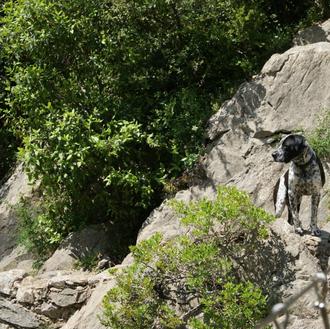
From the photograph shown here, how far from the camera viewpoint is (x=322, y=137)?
8.73 meters

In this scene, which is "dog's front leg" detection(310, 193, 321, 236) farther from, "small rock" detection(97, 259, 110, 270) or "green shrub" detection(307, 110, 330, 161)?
"small rock" detection(97, 259, 110, 270)

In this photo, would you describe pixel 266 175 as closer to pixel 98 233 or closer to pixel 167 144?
pixel 167 144

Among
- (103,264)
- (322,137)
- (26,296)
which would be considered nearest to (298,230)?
(322,137)

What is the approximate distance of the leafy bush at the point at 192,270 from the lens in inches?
258

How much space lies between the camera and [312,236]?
6941mm

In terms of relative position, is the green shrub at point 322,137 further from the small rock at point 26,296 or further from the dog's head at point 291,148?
the small rock at point 26,296

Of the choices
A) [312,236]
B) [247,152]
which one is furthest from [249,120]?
[312,236]

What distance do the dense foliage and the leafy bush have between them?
8.79 ft

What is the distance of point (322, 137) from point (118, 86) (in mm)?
3388

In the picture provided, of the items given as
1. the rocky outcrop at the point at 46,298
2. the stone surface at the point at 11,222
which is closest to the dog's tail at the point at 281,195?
the rocky outcrop at the point at 46,298

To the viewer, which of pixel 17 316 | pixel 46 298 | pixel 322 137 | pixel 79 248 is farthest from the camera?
pixel 79 248

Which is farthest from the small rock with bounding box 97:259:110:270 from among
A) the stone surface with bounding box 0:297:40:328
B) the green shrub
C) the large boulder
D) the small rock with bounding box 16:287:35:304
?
the green shrub

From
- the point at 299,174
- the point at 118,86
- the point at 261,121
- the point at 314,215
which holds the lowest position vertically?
the point at 314,215

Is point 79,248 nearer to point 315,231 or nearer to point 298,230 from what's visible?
point 298,230
